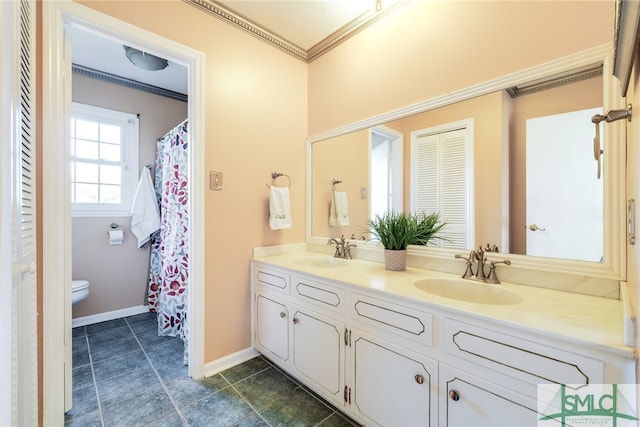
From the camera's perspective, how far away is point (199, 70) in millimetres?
1750

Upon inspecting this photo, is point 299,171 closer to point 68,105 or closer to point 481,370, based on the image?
point 68,105

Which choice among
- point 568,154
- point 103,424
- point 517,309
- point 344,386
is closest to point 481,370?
point 517,309

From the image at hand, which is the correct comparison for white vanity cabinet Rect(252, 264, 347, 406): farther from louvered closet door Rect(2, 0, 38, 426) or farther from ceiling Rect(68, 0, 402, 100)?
ceiling Rect(68, 0, 402, 100)

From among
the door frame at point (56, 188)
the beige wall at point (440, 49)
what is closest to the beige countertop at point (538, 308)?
the beige wall at point (440, 49)

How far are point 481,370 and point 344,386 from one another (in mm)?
708

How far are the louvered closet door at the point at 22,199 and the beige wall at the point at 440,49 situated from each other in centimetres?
171

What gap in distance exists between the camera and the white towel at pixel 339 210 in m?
2.15

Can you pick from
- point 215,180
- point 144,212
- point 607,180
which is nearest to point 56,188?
point 215,180

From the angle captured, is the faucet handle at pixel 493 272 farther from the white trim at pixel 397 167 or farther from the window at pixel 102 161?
the window at pixel 102 161

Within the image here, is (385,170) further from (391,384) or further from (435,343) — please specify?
(391,384)

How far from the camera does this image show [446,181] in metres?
1.57

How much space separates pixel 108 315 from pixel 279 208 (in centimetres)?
213
